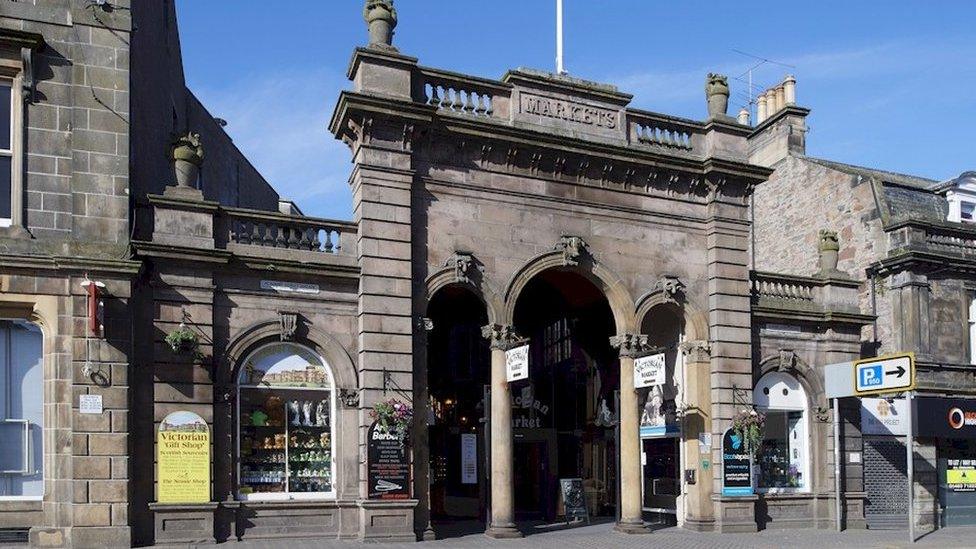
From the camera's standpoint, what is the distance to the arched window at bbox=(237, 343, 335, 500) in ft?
54.6

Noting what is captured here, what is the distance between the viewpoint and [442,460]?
23.8 m

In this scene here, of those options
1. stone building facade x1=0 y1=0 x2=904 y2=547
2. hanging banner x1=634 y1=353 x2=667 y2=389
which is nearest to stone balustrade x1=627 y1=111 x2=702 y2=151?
stone building facade x1=0 y1=0 x2=904 y2=547

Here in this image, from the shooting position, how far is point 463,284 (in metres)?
18.3

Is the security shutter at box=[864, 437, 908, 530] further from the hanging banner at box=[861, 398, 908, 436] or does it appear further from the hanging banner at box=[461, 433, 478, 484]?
the hanging banner at box=[461, 433, 478, 484]

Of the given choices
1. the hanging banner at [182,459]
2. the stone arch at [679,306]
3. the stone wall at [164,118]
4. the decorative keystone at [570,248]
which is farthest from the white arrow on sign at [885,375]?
the stone wall at [164,118]

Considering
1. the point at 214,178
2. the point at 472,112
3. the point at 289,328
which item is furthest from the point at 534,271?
the point at 214,178

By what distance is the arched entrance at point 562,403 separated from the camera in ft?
76.8

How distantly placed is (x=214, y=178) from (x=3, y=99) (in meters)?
14.1

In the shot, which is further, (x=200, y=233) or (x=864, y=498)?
(x=864, y=498)

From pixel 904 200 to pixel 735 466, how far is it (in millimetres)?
11347

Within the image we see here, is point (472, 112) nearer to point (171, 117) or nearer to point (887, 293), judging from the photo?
point (171, 117)

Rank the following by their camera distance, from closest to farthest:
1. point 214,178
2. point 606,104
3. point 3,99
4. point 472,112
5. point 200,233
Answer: point 3,99
point 200,233
point 472,112
point 606,104
point 214,178

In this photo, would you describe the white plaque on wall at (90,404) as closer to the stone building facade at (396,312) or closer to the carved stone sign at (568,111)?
the stone building facade at (396,312)

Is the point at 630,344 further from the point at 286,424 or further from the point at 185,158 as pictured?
the point at 185,158
